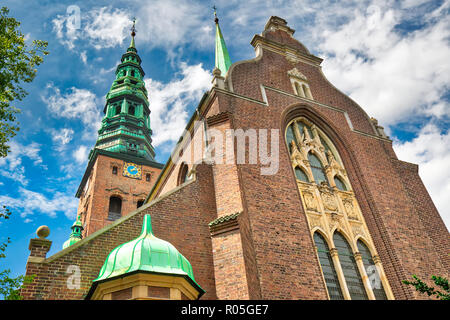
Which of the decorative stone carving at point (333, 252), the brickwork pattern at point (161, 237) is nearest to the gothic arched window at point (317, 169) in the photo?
the decorative stone carving at point (333, 252)

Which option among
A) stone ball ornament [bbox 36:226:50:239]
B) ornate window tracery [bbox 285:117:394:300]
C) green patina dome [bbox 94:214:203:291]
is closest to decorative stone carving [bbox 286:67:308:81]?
ornate window tracery [bbox 285:117:394:300]

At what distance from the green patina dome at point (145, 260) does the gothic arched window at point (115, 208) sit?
20.7 metres

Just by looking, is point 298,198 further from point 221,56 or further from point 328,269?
point 221,56

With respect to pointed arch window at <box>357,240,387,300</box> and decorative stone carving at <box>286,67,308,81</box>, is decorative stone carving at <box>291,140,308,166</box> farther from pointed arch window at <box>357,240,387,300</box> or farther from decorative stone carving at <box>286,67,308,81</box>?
decorative stone carving at <box>286,67,308,81</box>

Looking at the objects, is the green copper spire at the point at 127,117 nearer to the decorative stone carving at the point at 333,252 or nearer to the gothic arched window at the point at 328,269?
the gothic arched window at the point at 328,269

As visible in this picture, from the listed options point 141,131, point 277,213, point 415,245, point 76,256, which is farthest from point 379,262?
point 141,131

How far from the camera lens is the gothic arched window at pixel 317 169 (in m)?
12.8

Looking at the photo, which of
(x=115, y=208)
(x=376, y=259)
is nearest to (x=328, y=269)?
(x=376, y=259)

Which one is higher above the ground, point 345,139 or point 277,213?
point 345,139

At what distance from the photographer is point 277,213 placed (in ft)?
33.7

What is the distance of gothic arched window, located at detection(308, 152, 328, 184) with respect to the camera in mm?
12844

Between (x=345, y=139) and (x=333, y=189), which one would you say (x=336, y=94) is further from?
(x=333, y=189)

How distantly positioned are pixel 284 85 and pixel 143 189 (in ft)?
59.9

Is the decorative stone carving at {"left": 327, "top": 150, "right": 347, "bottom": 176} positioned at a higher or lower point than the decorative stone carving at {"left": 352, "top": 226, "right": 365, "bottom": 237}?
higher
